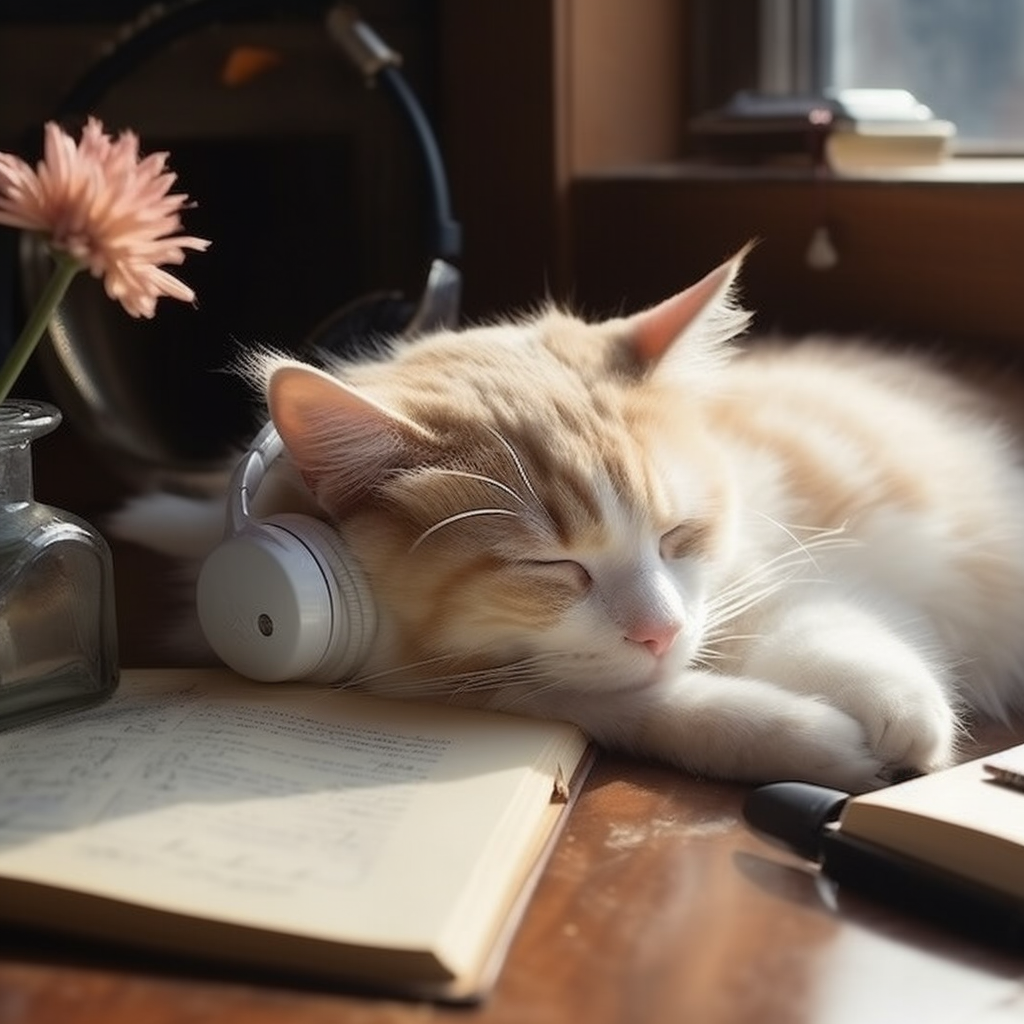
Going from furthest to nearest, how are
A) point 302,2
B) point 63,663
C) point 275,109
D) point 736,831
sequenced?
1. point 275,109
2. point 302,2
3. point 63,663
4. point 736,831

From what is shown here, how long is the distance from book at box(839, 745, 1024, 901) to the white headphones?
39cm

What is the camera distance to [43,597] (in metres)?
1.08

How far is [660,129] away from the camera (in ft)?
6.70

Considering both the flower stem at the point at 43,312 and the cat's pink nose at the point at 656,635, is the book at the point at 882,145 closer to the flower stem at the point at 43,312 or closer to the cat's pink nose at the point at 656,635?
the cat's pink nose at the point at 656,635

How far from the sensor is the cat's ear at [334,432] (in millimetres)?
1043

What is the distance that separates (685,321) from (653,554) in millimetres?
217

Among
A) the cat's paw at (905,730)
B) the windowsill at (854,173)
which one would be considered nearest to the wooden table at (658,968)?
the cat's paw at (905,730)

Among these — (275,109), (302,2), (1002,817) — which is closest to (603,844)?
(1002,817)

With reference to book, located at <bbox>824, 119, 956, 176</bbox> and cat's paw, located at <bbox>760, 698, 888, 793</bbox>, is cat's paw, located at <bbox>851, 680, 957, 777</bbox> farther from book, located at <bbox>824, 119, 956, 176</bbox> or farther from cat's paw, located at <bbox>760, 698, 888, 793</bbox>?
book, located at <bbox>824, 119, 956, 176</bbox>

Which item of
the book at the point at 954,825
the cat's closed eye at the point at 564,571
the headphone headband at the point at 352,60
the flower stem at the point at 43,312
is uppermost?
the headphone headband at the point at 352,60

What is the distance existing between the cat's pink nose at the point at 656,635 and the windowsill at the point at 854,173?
80 cm

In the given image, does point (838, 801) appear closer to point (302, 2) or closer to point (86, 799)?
point (86, 799)

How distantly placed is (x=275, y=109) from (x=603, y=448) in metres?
0.99

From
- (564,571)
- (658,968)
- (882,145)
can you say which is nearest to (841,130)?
(882,145)
